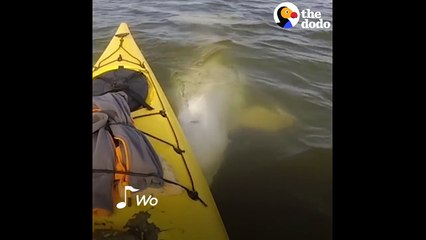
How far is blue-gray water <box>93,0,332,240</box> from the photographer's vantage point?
148cm

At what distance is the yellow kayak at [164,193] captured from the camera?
1.32m

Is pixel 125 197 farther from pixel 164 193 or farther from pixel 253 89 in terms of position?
pixel 253 89

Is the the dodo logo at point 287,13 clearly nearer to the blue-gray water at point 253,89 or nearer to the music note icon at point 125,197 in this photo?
the blue-gray water at point 253,89

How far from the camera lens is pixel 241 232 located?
1.44 m

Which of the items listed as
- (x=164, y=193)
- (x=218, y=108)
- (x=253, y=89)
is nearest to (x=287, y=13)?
(x=253, y=89)

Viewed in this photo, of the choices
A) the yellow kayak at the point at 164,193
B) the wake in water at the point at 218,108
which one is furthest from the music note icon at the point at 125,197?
the wake in water at the point at 218,108

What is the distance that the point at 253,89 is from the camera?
5.36 feet

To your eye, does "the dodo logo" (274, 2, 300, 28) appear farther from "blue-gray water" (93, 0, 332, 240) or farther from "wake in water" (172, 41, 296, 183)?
"wake in water" (172, 41, 296, 183)

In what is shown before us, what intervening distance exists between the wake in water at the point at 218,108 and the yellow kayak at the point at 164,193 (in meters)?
0.07

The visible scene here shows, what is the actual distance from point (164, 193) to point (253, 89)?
Answer: 64 cm

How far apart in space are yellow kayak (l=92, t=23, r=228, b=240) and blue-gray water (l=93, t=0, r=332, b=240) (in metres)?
0.06

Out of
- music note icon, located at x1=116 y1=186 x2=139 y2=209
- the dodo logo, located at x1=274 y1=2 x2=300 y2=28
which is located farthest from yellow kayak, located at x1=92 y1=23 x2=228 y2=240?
the dodo logo, located at x1=274 y1=2 x2=300 y2=28
